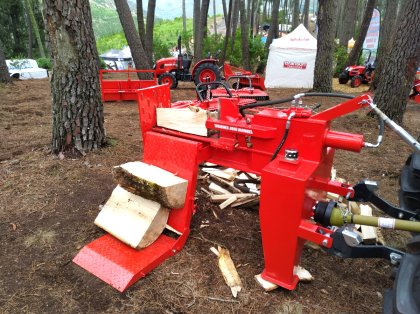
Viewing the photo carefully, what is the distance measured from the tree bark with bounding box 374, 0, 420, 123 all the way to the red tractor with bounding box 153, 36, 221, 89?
254 inches

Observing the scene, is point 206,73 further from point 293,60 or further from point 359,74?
point 359,74

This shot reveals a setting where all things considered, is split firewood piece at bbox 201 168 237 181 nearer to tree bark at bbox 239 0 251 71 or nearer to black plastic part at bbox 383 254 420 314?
black plastic part at bbox 383 254 420 314

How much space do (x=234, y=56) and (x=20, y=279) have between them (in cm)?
A: 2141

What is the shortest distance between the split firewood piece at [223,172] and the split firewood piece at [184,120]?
4.10 ft

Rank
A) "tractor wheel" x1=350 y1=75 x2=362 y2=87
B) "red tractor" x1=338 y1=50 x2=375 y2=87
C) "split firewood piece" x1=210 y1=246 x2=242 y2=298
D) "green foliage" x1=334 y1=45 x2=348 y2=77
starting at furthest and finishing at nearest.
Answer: "green foliage" x1=334 y1=45 x2=348 y2=77, "red tractor" x1=338 y1=50 x2=375 y2=87, "tractor wheel" x1=350 y1=75 x2=362 y2=87, "split firewood piece" x1=210 y1=246 x2=242 y2=298

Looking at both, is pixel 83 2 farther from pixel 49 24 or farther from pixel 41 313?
pixel 41 313

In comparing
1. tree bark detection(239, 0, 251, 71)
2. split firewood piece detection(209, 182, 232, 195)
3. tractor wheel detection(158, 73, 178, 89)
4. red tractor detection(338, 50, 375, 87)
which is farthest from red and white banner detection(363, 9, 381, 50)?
split firewood piece detection(209, 182, 232, 195)

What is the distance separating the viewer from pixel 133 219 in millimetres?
2854

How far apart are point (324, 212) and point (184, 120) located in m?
1.50

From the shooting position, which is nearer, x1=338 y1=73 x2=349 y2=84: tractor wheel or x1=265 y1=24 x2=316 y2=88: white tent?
x1=265 y1=24 x2=316 y2=88: white tent

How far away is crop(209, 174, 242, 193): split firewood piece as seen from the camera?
3.87 meters

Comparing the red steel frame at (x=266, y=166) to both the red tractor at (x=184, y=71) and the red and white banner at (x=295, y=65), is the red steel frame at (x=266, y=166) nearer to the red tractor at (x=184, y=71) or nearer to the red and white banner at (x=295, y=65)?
the red tractor at (x=184, y=71)

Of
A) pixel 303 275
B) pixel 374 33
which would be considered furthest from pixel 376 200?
pixel 374 33

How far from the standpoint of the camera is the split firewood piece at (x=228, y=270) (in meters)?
2.46
